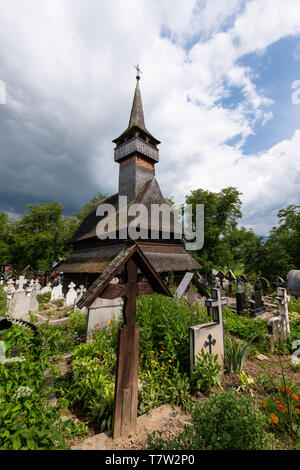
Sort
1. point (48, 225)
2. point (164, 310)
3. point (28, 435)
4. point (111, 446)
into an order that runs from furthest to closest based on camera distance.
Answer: point (48, 225), point (164, 310), point (111, 446), point (28, 435)

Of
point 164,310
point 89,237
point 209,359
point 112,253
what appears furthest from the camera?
point 89,237

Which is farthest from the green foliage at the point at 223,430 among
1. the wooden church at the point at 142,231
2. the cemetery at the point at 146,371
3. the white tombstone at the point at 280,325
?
the wooden church at the point at 142,231

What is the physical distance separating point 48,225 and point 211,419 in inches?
1026

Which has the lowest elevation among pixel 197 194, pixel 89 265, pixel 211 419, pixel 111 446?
pixel 111 446

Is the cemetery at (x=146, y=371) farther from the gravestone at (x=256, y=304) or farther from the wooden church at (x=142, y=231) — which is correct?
the wooden church at (x=142, y=231)

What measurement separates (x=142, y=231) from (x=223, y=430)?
39.0 feet

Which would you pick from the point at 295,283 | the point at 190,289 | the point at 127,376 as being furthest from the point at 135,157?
the point at 127,376

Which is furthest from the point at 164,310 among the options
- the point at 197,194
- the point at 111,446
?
the point at 197,194

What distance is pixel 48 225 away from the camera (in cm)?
2414

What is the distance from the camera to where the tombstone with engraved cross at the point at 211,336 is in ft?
12.1

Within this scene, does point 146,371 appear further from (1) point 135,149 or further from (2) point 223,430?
(1) point 135,149

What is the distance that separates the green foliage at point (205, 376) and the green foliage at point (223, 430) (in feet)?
4.01

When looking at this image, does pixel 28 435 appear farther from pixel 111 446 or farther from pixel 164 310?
pixel 164 310

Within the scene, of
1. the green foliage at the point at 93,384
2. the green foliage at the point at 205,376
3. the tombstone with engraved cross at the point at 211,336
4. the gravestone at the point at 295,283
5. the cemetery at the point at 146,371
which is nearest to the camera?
the cemetery at the point at 146,371
